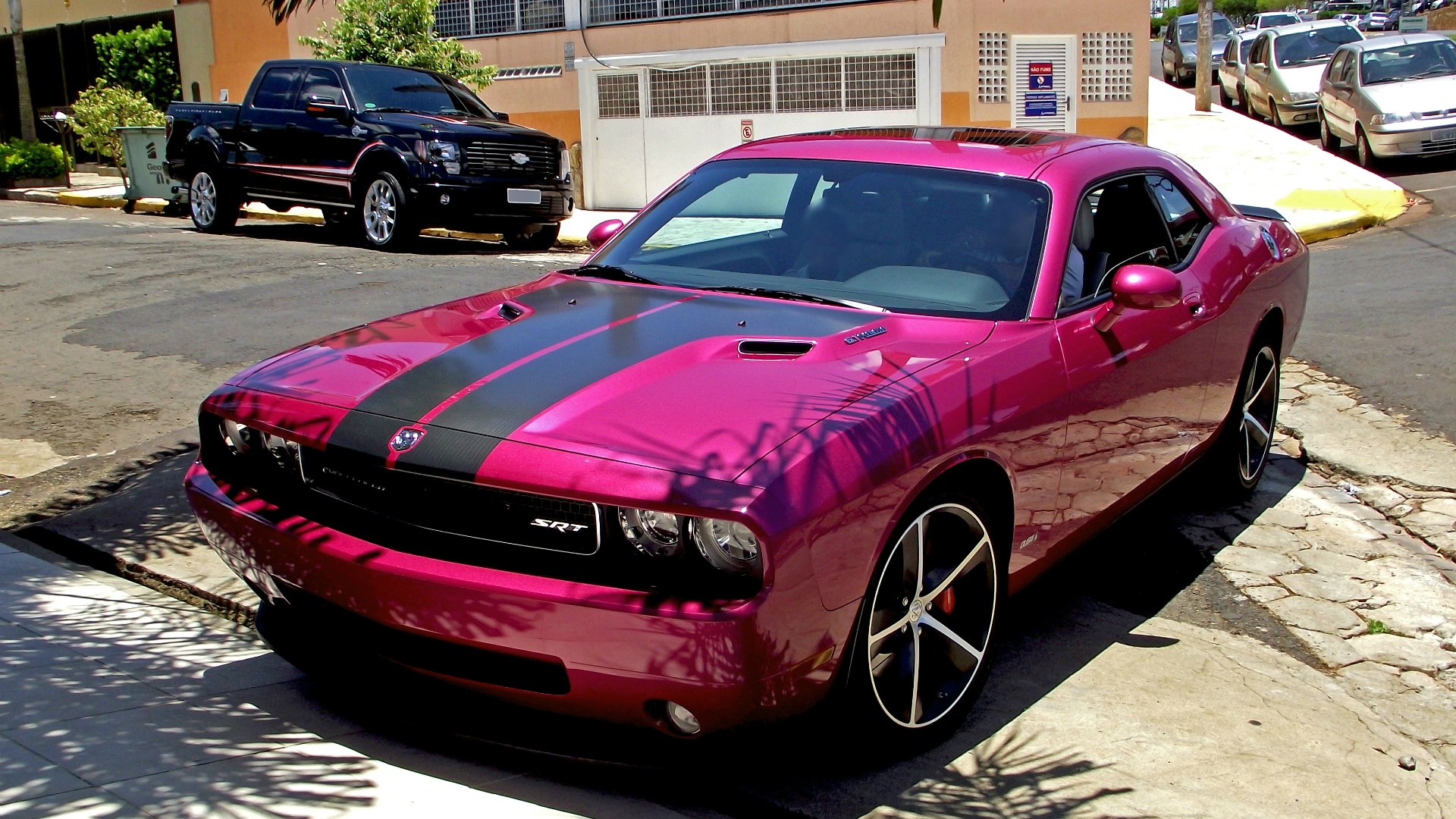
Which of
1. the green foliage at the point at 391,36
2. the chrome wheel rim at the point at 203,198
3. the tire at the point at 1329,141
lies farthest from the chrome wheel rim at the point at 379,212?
the tire at the point at 1329,141

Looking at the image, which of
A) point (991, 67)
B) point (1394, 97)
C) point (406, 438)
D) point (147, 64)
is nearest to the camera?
point (406, 438)

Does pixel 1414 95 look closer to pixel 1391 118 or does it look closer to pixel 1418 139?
pixel 1391 118

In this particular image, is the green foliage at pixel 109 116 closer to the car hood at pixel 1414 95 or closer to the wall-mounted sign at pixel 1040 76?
the wall-mounted sign at pixel 1040 76

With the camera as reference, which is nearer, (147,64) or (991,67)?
(991,67)

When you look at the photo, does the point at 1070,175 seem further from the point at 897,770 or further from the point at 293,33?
the point at 293,33

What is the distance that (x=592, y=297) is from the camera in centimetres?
433

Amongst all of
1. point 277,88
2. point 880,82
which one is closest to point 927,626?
point 277,88

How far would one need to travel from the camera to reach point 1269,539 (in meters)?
5.57

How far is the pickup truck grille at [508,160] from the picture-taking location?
13.8 meters

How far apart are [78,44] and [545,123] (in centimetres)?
1443

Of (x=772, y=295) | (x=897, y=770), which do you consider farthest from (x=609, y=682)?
(x=772, y=295)

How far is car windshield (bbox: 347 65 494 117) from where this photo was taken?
14445mm

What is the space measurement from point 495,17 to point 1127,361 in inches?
722

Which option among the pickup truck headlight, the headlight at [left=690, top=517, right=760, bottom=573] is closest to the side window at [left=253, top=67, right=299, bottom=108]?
the pickup truck headlight
